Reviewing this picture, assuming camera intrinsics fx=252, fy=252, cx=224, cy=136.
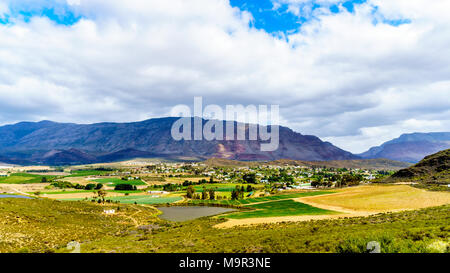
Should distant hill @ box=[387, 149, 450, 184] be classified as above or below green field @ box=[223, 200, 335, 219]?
above

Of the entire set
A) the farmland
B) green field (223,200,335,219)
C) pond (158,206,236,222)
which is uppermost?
the farmland

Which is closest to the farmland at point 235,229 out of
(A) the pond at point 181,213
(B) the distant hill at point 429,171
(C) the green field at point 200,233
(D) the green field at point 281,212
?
(C) the green field at point 200,233

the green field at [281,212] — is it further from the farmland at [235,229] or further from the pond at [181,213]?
the pond at [181,213]

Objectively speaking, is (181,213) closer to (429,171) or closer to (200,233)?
(200,233)

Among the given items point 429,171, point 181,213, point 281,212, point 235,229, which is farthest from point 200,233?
point 429,171

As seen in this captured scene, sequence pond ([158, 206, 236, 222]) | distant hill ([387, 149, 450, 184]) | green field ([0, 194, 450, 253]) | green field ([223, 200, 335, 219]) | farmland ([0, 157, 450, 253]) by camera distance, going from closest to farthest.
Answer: green field ([0, 194, 450, 253])
farmland ([0, 157, 450, 253])
green field ([223, 200, 335, 219])
pond ([158, 206, 236, 222])
distant hill ([387, 149, 450, 184])

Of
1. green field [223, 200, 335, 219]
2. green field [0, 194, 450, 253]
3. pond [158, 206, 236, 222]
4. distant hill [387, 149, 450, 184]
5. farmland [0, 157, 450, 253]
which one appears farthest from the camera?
distant hill [387, 149, 450, 184]

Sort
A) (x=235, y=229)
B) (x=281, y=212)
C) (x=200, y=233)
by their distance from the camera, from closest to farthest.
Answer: (x=200, y=233) → (x=235, y=229) → (x=281, y=212)

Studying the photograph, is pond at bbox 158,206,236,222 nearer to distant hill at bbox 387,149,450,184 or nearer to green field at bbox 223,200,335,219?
green field at bbox 223,200,335,219

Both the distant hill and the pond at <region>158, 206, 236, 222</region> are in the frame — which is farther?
the distant hill

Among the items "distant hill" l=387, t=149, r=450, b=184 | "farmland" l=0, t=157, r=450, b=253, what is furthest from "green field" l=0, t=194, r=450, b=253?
"distant hill" l=387, t=149, r=450, b=184
